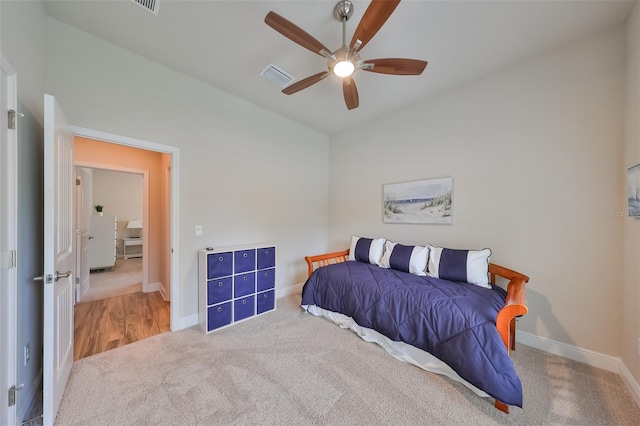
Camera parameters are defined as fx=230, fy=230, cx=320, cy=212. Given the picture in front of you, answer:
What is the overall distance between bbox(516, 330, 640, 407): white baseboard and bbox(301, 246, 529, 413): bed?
9.4 inches

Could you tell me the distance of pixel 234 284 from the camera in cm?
280

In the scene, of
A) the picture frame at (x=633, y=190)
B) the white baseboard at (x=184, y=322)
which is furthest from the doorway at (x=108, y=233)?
the picture frame at (x=633, y=190)

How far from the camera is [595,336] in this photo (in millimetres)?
2033

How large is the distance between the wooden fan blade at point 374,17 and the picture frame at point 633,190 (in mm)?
2081

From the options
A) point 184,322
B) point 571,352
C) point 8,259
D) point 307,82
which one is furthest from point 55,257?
point 571,352

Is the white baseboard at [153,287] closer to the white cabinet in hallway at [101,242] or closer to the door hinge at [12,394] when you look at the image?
the white cabinet in hallway at [101,242]

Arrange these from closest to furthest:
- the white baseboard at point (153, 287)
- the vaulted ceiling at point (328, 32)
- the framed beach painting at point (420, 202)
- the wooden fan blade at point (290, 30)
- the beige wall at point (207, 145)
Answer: the wooden fan blade at point (290, 30) < the vaulted ceiling at point (328, 32) < the beige wall at point (207, 145) < the framed beach painting at point (420, 202) < the white baseboard at point (153, 287)

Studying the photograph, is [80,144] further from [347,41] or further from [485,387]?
[485,387]

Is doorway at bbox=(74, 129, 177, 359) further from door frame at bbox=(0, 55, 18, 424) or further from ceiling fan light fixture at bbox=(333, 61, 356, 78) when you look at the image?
ceiling fan light fixture at bbox=(333, 61, 356, 78)

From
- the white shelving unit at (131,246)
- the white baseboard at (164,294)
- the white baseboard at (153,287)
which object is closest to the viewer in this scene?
the white baseboard at (164,294)

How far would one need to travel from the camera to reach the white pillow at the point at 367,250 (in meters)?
3.25

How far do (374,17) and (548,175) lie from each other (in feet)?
7.30

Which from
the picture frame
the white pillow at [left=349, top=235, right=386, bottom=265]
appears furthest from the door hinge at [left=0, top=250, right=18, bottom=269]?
the picture frame

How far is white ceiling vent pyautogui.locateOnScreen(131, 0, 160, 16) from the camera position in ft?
5.62
